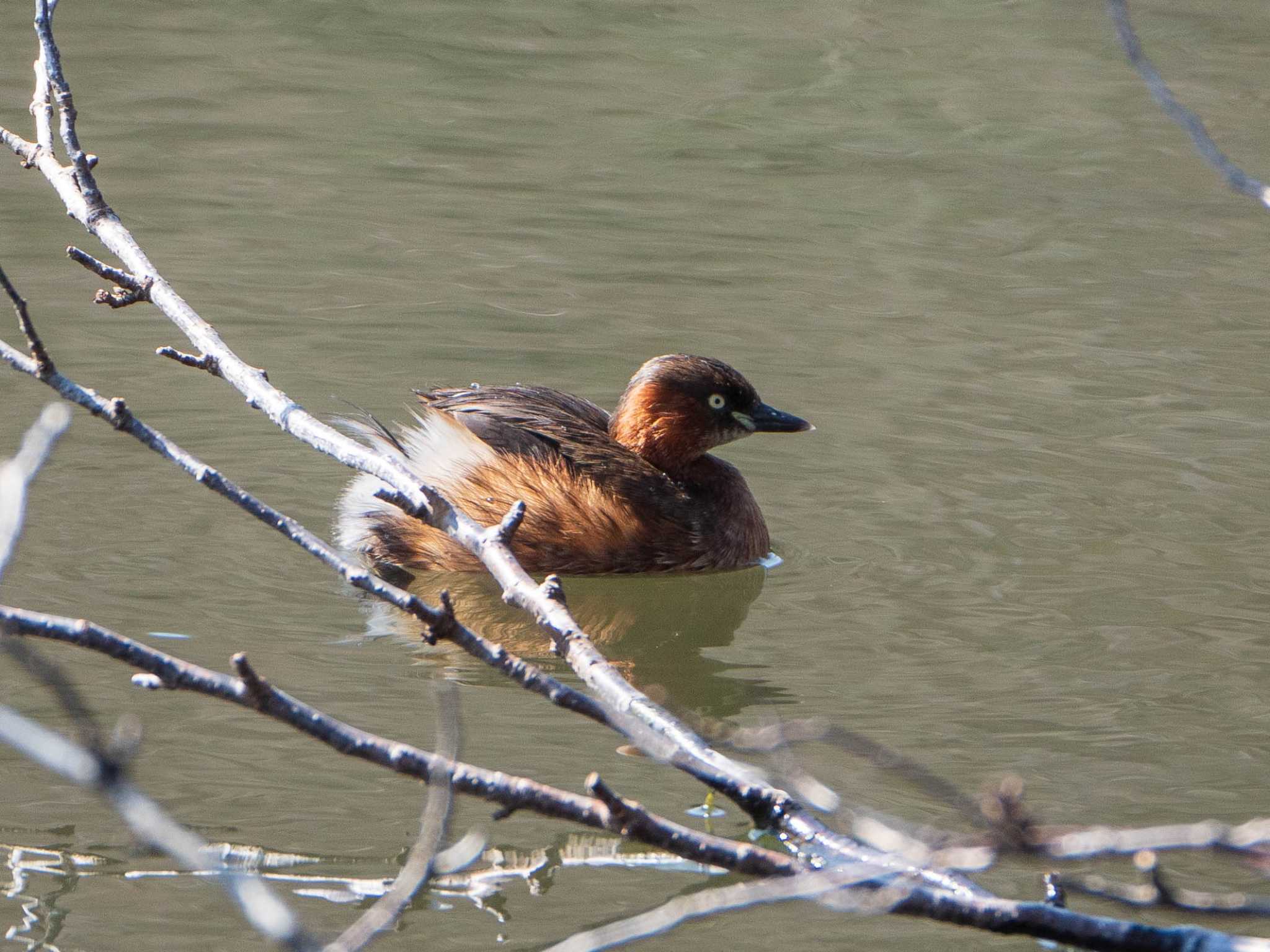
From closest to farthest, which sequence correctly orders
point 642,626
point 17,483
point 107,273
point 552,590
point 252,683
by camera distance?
1. point 17,483
2. point 252,683
3. point 552,590
4. point 107,273
5. point 642,626

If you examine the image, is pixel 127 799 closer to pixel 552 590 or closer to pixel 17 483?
pixel 17 483

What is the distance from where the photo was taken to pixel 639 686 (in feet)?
15.4

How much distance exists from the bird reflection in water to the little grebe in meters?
0.07

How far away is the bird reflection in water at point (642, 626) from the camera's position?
4652 mm

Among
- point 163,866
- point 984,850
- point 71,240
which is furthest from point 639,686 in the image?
point 71,240

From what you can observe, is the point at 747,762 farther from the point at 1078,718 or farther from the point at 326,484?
the point at 326,484

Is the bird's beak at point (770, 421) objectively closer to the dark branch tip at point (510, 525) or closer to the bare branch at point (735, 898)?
the dark branch tip at point (510, 525)

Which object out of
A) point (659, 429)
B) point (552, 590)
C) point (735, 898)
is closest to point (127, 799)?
point (735, 898)

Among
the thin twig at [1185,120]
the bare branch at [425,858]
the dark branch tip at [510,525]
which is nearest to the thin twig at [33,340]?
the dark branch tip at [510,525]

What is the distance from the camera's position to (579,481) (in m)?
5.57

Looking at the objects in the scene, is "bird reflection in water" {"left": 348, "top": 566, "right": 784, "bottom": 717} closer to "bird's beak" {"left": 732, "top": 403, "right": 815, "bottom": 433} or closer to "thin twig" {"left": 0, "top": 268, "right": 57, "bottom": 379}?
"bird's beak" {"left": 732, "top": 403, "right": 815, "bottom": 433}

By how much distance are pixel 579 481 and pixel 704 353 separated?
1.85m

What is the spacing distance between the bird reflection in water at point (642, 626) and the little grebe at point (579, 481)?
0.24 ft

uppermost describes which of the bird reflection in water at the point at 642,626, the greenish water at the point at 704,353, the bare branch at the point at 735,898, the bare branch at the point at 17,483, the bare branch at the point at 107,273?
the bare branch at the point at 17,483
